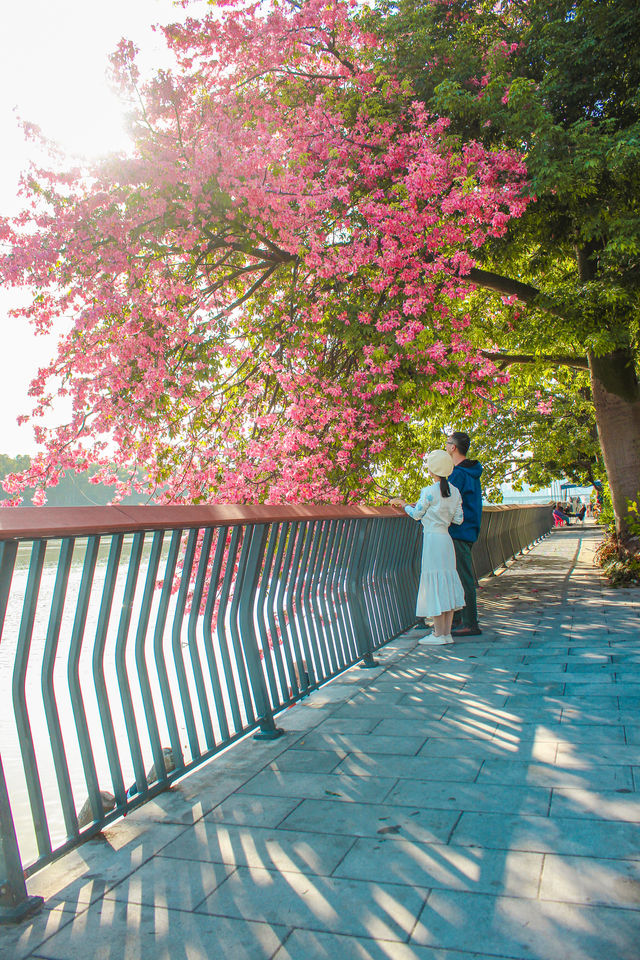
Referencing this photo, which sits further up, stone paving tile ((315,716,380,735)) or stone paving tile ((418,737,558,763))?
stone paving tile ((315,716,380,735))

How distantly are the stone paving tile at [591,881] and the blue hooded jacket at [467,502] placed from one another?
16.1 feet

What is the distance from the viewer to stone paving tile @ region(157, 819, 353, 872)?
2.80 m

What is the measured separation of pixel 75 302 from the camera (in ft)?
31.2

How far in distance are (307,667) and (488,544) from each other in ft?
32.6

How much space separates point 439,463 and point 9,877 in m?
5.12

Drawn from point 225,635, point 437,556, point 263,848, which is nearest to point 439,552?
point 437,556

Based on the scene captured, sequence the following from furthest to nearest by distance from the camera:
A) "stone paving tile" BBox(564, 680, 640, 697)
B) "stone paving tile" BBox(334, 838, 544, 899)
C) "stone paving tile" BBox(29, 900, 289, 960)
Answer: "stone paving tile" BBox(564, 680, 640, 697)
"stone paving tile" BBox(334, 838, 544, 899)
"stone paving tile" BBox(29, 900, 289, 960)

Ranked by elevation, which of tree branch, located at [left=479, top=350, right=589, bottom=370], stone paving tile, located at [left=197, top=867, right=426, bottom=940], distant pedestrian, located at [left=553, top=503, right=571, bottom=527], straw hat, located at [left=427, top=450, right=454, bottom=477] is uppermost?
tree branch, located at [left=479, top=350, right=589, bottom=370]

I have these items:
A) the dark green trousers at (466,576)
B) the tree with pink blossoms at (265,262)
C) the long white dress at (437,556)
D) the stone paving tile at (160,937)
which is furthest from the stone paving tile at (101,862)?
the tree with pink blossoms at (265,262)

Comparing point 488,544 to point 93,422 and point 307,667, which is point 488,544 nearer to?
point 93,422

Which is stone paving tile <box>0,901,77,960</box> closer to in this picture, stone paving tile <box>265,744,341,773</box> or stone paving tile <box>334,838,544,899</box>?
stone paving tile <box>334,838,544,899</box>

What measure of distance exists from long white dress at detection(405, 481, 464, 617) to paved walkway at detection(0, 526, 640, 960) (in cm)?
179

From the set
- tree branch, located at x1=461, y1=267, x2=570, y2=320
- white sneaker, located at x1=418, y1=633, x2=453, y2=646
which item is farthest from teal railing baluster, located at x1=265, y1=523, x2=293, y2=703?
tree branch, located at x1=461, y1=267, x2=570, y2=320

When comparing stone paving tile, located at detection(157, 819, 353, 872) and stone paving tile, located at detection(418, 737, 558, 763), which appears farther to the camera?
stone paving tile, located at detection(418, 737, 558, 763)
